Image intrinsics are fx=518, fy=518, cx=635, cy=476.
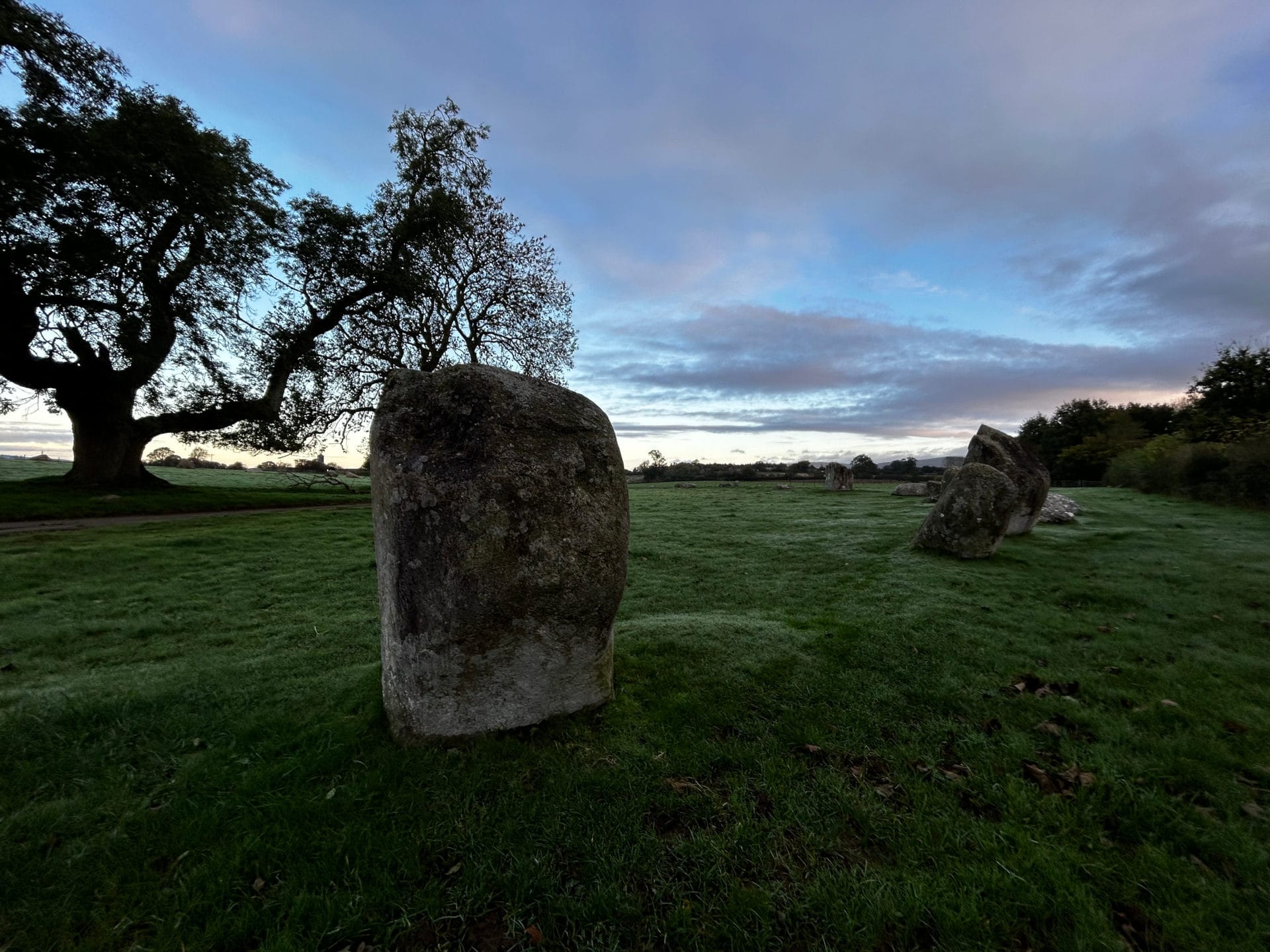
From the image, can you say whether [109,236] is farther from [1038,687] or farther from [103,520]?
[1038,687]

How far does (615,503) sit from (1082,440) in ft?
219

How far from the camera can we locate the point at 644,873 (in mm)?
2947

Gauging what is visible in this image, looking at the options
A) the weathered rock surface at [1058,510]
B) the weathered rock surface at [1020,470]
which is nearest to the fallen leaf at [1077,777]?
the weathered rock surface at [1020,470]

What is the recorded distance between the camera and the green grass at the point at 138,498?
55.9 feet

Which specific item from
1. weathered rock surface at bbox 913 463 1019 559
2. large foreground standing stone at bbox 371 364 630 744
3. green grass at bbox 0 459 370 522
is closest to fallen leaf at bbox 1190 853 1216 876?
large foreground standing stone at bbox 371 364 630 744

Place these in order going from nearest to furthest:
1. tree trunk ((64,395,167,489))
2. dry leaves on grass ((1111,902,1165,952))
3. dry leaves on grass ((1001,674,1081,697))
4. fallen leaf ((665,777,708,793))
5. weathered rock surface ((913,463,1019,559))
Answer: dry leaves on grass ((1111,902,1165,952)), fallen leaf ((665,777,708,793)), dry leaves on grass ((1001,674,1081,697)), weathered rock surface ((913,463,1019,559)), tree trunk ((64,395,167,489))

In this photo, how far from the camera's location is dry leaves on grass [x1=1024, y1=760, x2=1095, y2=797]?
3.66 m

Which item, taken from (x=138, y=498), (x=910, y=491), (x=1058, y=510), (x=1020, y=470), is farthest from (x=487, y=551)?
(x=910, y=491)

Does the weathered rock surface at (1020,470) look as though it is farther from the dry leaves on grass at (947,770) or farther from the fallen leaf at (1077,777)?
the dry leaves on grass at (947,770)

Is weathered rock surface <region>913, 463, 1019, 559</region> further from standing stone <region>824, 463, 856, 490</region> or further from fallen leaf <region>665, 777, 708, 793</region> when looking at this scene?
standing stone <region>824, 463, 856, 490</region>

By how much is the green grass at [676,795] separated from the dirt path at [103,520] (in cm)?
1081

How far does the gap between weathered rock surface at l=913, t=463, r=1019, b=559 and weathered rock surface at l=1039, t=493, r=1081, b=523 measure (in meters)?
7.56

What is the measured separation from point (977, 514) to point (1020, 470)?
4.94 m

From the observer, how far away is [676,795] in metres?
3.56
